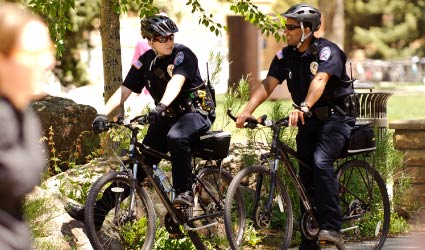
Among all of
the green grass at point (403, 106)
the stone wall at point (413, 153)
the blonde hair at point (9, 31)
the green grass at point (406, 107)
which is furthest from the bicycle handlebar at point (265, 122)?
the green grass at point (406, 107)

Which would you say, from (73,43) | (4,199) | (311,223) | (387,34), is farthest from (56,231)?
(387,34)

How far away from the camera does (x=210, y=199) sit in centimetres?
776

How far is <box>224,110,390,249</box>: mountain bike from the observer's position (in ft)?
24.5

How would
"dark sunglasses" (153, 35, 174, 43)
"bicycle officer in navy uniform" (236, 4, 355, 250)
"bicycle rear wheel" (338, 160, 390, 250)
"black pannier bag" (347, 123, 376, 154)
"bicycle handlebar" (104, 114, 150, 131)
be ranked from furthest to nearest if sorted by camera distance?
"bicycle rear wheel" (338, 160, 390, 250) → "black pannier bag" (347, 123, 376, 154) → "bicycle officer in navy uniform" (236, 4, 355, 250) → "dark sunglasses" (153, 35, 174, 43) → "bicycle handlebar" (104, 114, 150, 131)

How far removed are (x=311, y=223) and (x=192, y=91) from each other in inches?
47.3

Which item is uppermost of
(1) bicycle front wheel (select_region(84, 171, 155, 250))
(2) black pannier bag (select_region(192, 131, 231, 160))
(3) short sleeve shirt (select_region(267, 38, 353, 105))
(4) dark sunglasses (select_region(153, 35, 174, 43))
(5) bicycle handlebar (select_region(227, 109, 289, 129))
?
(4) dark sunglasses (select_region(153, 35, 174, 43))

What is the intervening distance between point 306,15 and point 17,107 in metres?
4.15

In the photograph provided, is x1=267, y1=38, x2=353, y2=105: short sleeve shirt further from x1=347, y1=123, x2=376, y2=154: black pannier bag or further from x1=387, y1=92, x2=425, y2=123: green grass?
x1=387, y1=92, x2=425, y2=123: green grass

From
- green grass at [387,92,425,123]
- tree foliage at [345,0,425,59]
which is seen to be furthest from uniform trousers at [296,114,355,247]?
tree foliage at [345,0,425,59]

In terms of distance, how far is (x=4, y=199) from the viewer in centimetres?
368

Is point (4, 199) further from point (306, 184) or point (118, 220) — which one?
point (306, 184)

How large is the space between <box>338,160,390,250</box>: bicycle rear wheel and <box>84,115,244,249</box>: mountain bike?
86 centimetres

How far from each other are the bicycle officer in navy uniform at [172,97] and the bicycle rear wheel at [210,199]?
0.26 m

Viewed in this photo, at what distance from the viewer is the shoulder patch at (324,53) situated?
7457 mm
